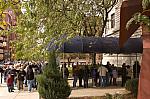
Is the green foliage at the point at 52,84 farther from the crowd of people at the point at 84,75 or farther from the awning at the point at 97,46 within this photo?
the crowd of people at the point at 84,75

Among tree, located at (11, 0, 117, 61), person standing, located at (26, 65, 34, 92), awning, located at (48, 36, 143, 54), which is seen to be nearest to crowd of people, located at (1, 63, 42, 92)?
person standing, located at (26, 65, 34, 92)

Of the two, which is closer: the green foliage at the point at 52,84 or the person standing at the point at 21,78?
the green foliage at the point at 52,84

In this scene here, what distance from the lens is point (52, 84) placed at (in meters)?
16.5

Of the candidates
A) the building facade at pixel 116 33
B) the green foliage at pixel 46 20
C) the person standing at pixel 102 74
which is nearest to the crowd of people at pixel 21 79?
the person standing at pixel 102 74

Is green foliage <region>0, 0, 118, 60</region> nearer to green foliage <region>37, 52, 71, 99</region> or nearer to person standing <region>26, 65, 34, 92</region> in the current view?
green foliage <region>37, 52, 71, 99</region>

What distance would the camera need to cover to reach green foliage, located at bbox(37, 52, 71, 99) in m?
16.4

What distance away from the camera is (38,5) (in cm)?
1375

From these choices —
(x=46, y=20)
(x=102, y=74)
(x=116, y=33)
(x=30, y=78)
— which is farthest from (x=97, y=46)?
(x=116, y=33)

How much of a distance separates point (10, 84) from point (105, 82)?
626 cm

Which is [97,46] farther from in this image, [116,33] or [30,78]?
[116,33]

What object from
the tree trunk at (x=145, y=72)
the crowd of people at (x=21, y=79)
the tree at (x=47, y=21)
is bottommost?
the crowd of people at (x=21, y=79)

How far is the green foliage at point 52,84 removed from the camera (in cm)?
1642

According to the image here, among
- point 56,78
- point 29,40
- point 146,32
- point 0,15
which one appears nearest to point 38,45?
point 29,40

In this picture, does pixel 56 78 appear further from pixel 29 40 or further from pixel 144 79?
pixel 144 79
